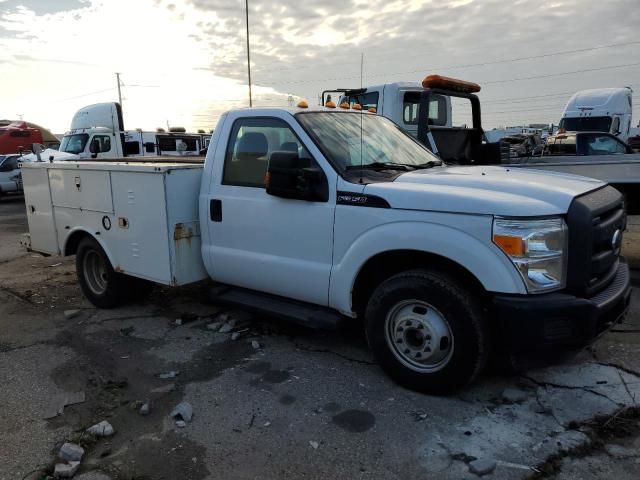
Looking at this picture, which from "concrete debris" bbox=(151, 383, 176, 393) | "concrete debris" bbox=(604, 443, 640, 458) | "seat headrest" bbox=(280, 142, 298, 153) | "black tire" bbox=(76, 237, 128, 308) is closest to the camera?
"concrete debris" bbox=(604, 443, 640, 458)

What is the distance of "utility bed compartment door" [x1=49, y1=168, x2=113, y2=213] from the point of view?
5160 mm

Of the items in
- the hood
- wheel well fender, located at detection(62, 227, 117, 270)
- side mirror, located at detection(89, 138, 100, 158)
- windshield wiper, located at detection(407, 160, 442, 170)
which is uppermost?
windshield wiper, located at detection(407, 160, 442, 170)

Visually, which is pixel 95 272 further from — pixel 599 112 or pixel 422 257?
pixel 599 112

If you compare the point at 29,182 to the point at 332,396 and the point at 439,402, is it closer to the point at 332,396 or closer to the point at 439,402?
the point at 332,396

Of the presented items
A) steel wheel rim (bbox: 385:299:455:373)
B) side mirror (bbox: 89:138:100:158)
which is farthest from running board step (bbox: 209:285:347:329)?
side mirror (bbox: 89:138:100:158)

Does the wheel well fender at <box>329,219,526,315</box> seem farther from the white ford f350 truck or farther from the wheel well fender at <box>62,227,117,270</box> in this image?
the wheel well fender at <box>62,227,117,270</box>

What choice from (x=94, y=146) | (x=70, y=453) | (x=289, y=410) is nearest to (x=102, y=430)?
(x=70, y=453)

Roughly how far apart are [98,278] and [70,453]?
3.07 m

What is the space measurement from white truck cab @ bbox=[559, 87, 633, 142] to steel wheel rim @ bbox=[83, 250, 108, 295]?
57.9 ft

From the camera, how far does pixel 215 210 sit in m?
4.59

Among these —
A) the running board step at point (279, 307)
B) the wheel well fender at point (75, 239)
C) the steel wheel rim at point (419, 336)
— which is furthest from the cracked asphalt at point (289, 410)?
the wheel well fender at point (75, 239)

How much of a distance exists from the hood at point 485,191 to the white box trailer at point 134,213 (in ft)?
6.14

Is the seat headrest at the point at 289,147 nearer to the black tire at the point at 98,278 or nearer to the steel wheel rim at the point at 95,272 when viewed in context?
the black tire at the point at 98,278

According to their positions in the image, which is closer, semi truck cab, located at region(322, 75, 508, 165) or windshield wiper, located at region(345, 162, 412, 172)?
windshield wiper, located at region(345, 162, 412, 172)
